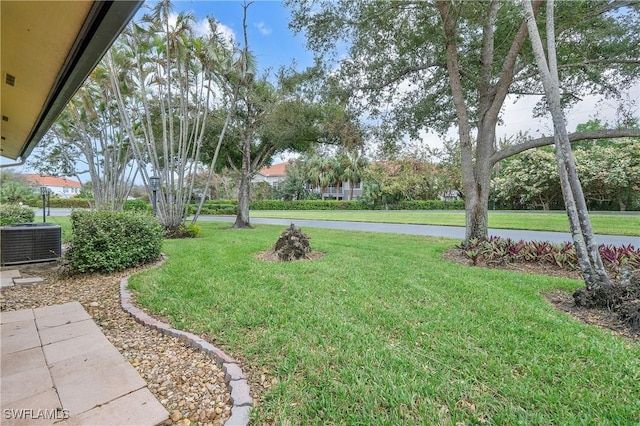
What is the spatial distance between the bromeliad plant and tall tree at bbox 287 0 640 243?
531 mm

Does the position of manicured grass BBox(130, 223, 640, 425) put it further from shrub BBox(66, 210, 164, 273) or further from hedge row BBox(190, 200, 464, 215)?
hedge row BBox(190, 200, 464, 215)

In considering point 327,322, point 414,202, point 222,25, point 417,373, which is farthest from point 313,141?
point 414,202

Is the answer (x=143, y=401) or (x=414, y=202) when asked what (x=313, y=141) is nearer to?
(x=143, y=401)

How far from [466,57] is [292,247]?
6371 mm

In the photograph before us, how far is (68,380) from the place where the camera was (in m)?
2.08

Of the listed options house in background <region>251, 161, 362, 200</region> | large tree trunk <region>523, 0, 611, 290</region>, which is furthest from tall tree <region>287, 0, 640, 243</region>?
house in background <region>251, 161, 362, 200</region>

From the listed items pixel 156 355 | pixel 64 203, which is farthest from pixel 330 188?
pixel 156 355

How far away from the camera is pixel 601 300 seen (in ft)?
11.2

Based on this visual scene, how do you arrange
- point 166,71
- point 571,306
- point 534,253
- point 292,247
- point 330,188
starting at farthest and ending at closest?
point 330,188 → point 166,71 → point 292,247 → point 534,253 → point 571,306

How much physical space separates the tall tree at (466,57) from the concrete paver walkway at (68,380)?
22.4ft

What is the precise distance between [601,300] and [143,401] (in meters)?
4.67

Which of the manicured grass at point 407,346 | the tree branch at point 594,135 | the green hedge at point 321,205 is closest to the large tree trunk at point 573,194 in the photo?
the manicured grass at point 407,346

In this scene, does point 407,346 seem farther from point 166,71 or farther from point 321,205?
point 321,205

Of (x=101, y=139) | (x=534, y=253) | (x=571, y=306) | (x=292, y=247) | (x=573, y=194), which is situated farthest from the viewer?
(x=101, y=139)
